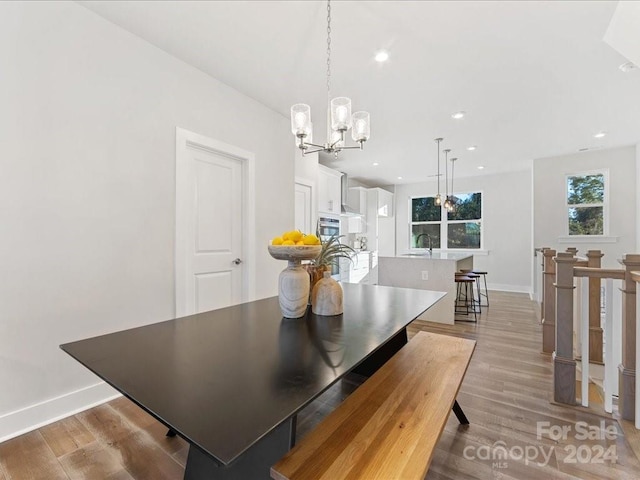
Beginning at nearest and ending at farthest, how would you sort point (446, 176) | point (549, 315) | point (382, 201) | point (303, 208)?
1. point (549, 315)
2. point (303, 208)
3. point (446, 176)
4. point (382, 201)

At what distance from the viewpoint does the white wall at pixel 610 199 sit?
4.79 meters

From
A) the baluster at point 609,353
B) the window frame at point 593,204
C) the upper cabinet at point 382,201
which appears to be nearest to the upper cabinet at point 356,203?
the upper cabinet at point 382,201

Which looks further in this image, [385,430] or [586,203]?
[586,203]

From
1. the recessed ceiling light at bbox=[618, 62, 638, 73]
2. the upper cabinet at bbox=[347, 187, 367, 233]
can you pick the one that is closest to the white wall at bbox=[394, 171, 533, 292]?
the upper cabinet at bbox=[347, 187, 367, 233]

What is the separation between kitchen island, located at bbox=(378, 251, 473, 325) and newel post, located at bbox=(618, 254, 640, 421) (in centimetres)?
196

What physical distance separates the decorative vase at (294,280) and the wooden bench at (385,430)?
18.0 inches

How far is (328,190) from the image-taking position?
5539mm

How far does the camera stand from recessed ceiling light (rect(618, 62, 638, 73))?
248 centimetres

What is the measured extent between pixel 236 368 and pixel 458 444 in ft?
4.71

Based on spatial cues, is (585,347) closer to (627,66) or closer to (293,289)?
(293,289)

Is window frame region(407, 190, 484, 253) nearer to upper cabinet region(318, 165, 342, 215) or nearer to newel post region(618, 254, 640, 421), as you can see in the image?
upper cabinet region(318, 165, 342, 215)

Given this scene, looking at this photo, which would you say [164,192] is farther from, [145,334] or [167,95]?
[145,334]

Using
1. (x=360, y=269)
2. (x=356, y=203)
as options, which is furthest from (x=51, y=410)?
(x=356, y=203)

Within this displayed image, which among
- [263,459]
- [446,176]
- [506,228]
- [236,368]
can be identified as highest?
[446,176]
